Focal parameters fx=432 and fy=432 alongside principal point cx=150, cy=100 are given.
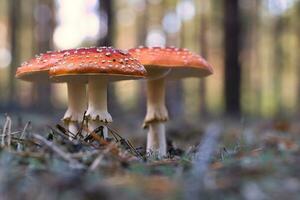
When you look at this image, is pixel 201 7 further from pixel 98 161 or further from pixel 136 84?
pixel 98 161

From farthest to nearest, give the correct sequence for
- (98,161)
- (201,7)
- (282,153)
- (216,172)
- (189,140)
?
1. (201,7)
2. (189,140)
3. (282,153)
4. (98,161)
5. (216,172)

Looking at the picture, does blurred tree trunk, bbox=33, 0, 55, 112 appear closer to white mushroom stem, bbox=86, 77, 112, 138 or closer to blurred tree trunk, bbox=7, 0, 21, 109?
blurred tree trunk, bbox=7, 0, 21, 109

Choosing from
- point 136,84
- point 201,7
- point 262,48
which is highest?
point 201,7

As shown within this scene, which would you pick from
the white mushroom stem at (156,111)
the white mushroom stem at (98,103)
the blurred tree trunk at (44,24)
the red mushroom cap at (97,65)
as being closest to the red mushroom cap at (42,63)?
the red mushroom cap at (97,65)

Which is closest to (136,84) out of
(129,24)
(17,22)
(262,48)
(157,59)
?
(129,24)

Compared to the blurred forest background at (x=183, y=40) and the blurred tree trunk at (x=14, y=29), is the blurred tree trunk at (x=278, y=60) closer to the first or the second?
the blurred forest background at (x=183, y=40)

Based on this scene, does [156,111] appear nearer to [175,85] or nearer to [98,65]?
[98,65]

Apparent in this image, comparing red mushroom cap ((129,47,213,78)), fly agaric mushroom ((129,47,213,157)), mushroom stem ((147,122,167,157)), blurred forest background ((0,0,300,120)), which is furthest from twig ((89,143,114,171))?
blurred forest background ((0,0,300,120))

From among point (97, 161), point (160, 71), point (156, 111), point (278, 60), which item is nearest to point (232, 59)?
point (156, 111)
